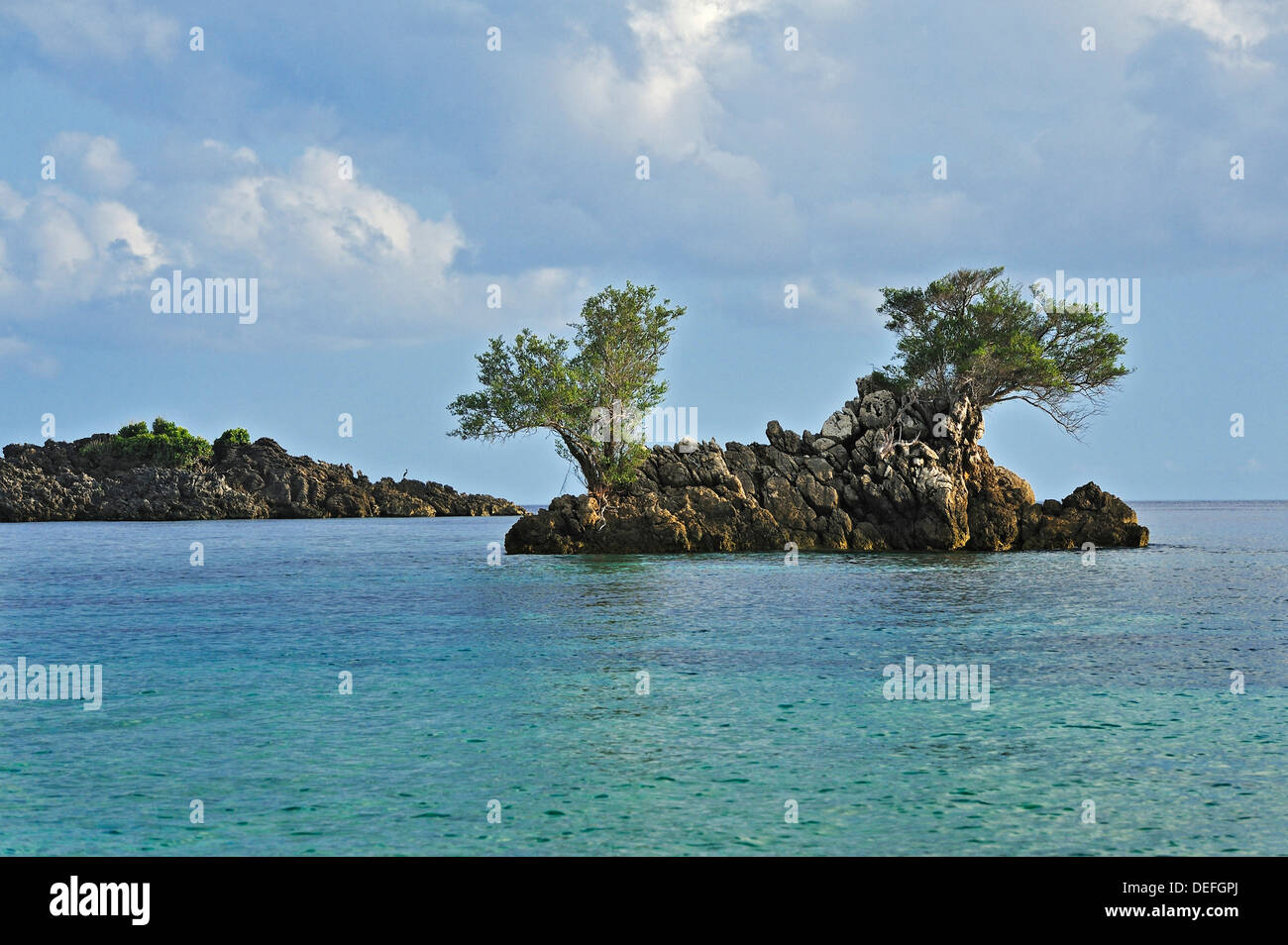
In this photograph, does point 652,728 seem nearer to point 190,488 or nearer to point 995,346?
point 995,346

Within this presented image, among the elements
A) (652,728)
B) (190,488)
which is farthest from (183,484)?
(652,728)

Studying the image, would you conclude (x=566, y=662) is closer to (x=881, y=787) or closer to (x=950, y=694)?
(x=950, y=694)

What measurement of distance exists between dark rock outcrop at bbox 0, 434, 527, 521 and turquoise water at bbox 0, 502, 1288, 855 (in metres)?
107

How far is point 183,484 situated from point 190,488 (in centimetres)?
158

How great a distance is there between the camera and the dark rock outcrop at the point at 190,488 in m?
130

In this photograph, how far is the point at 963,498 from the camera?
55500 millimetres

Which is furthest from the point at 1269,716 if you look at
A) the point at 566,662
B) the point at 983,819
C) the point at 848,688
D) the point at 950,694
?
the point at 566,662

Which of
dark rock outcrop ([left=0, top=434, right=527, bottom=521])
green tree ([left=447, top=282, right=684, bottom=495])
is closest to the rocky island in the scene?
dark rock outcrop ([left=0, top=434, right=527, bottom=521])

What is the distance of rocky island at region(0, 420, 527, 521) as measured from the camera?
129500 mm

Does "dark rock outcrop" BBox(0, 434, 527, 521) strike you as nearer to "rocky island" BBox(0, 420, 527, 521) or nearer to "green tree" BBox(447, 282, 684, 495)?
"rocky island" BBox(0, 420, 527, 521)

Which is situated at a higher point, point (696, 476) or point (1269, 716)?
point (696, 476)

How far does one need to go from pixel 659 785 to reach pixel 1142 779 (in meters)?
6.15

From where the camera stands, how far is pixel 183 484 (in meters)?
132

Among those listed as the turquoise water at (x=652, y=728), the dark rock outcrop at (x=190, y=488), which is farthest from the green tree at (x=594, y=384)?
the dark rock outcrop at (x=190, y=488)
